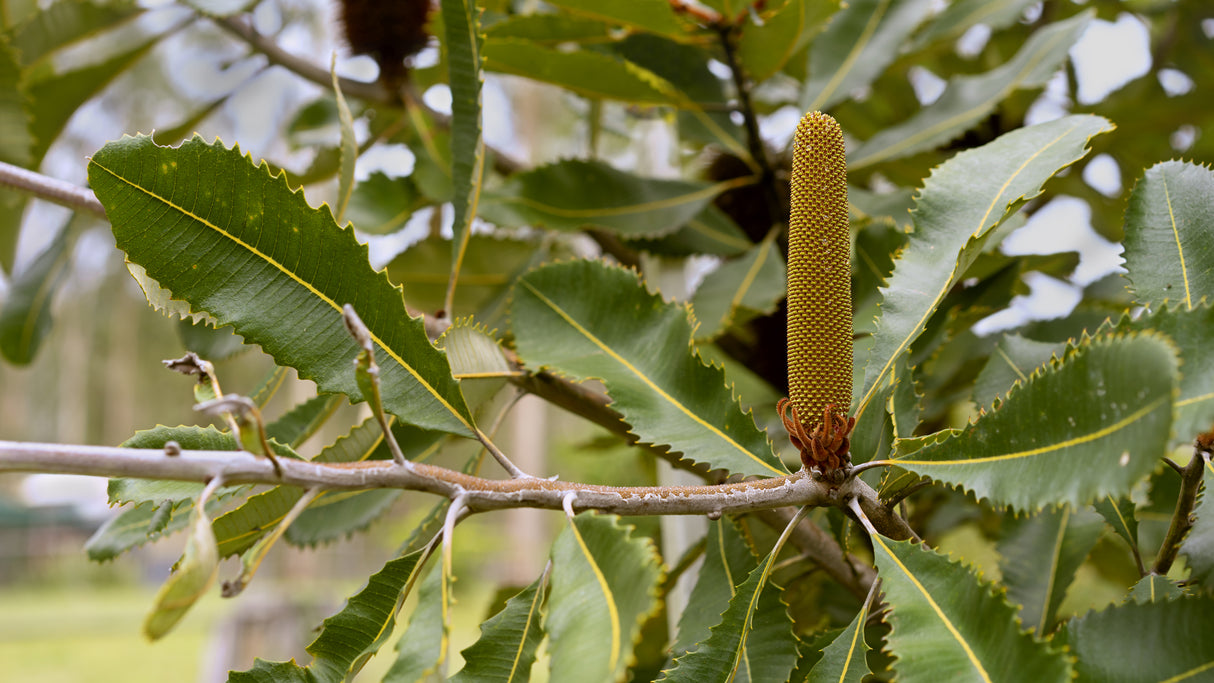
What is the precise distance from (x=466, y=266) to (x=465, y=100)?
267 millimetres

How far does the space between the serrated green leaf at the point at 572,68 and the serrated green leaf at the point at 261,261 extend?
294mm

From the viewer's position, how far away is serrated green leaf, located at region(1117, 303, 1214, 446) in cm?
28

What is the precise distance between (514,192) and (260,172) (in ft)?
0.98

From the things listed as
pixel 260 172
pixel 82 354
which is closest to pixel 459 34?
pixel 260 172

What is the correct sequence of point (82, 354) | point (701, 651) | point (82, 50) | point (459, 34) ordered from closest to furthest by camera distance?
point (701, 651) → point (459, 34) → point (82, 50) → point (82, 354)

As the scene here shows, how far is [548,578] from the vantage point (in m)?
0.39

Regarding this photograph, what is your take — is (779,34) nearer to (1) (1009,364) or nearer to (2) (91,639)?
(1) (1009,364)

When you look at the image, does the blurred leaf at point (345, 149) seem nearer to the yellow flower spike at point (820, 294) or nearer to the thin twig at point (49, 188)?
the thin twig at point (49, 188)

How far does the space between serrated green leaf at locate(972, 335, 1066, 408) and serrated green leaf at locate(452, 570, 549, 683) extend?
0.29 meters

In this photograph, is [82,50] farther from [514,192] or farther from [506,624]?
[506,624]

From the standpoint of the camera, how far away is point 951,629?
33 centimetres

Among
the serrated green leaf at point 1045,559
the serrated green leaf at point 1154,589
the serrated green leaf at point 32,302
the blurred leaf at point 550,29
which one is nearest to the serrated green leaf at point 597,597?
the serrated green leaf at point 1154,589

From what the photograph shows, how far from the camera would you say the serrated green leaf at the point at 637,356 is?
43 cm

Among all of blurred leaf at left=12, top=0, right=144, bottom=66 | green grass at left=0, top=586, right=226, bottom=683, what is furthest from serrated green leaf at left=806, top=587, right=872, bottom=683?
green grass at left=0, top=586, right=226, bottom=683
